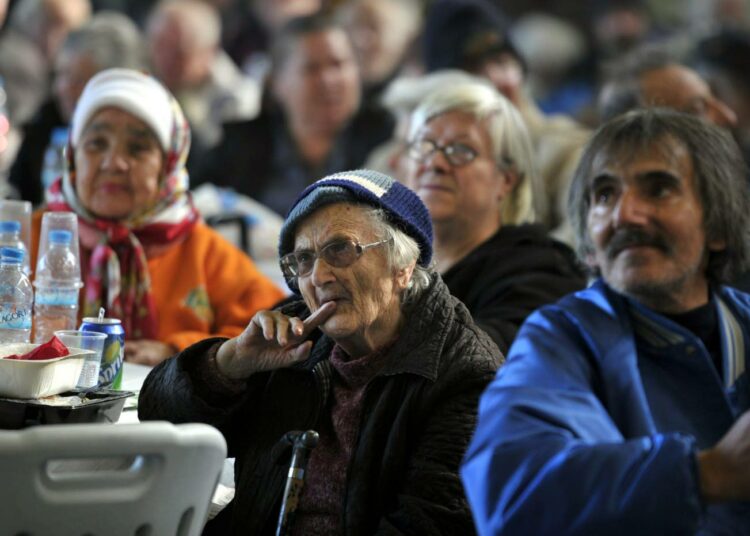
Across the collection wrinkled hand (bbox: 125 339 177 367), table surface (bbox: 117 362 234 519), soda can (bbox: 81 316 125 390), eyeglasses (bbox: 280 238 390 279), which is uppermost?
eyeglasses (bbox: 280 238 390 279)

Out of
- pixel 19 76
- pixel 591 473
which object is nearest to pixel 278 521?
pixel 591 473

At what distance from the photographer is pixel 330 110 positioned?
20.8 feet

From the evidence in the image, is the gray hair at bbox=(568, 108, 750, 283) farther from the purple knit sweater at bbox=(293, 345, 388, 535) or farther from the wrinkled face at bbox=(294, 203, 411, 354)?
the purple knit sweater at bbox=(293, 345, 388, 535)

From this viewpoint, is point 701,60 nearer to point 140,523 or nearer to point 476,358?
point 476,358

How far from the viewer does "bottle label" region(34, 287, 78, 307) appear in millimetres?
3039

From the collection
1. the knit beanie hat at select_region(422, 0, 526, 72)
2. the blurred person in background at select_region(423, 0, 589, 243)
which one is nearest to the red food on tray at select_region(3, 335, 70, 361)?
the blurred person in background at select_region(423, 0, 589, 243)

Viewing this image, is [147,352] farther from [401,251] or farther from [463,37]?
[463,37]

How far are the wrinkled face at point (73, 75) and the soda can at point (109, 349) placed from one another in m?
3.27

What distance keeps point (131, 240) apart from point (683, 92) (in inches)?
81.9

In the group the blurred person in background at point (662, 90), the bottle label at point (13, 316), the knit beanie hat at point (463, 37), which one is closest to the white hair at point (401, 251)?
the bottle label at point (13, 316)

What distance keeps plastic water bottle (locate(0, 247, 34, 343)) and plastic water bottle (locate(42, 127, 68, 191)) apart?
195cm

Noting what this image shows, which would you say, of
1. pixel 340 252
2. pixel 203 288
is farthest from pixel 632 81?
pixel 340 252

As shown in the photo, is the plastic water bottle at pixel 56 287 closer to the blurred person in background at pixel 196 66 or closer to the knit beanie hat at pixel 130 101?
the knit beanie hat at pixel 130 101

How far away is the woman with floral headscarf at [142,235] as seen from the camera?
355 centimetres
